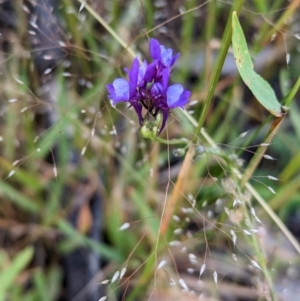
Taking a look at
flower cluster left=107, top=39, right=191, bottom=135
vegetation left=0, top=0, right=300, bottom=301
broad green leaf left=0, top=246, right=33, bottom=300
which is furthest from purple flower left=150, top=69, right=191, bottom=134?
broad green leaf left=0, top=246, right=33, bottom=300

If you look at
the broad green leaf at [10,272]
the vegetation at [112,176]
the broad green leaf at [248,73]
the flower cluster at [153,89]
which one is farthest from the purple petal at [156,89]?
the broad green leaf at [10,272]

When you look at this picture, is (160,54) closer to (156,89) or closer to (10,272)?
(156,89)

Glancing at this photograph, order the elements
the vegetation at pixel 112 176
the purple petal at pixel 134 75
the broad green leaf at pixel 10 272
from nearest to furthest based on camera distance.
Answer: the purple petal at pixel 134 75 < the broad green leaf at pixel 10 272 < the vegetation at pixel 112 176

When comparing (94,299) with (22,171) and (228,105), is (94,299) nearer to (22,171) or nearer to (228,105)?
(22,171)

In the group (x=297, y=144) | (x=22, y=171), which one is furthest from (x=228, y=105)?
(x=22, y=171)

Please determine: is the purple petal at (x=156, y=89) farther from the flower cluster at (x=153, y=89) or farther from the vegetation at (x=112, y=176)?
the vegetation at (x=112, y=176)

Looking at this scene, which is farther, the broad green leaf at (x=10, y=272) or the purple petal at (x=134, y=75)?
the broad green leaf at (x=10, y=272)

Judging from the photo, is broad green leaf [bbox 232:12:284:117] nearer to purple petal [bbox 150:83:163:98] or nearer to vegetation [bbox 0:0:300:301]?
purple petal [bbox 150:83:163:98]
